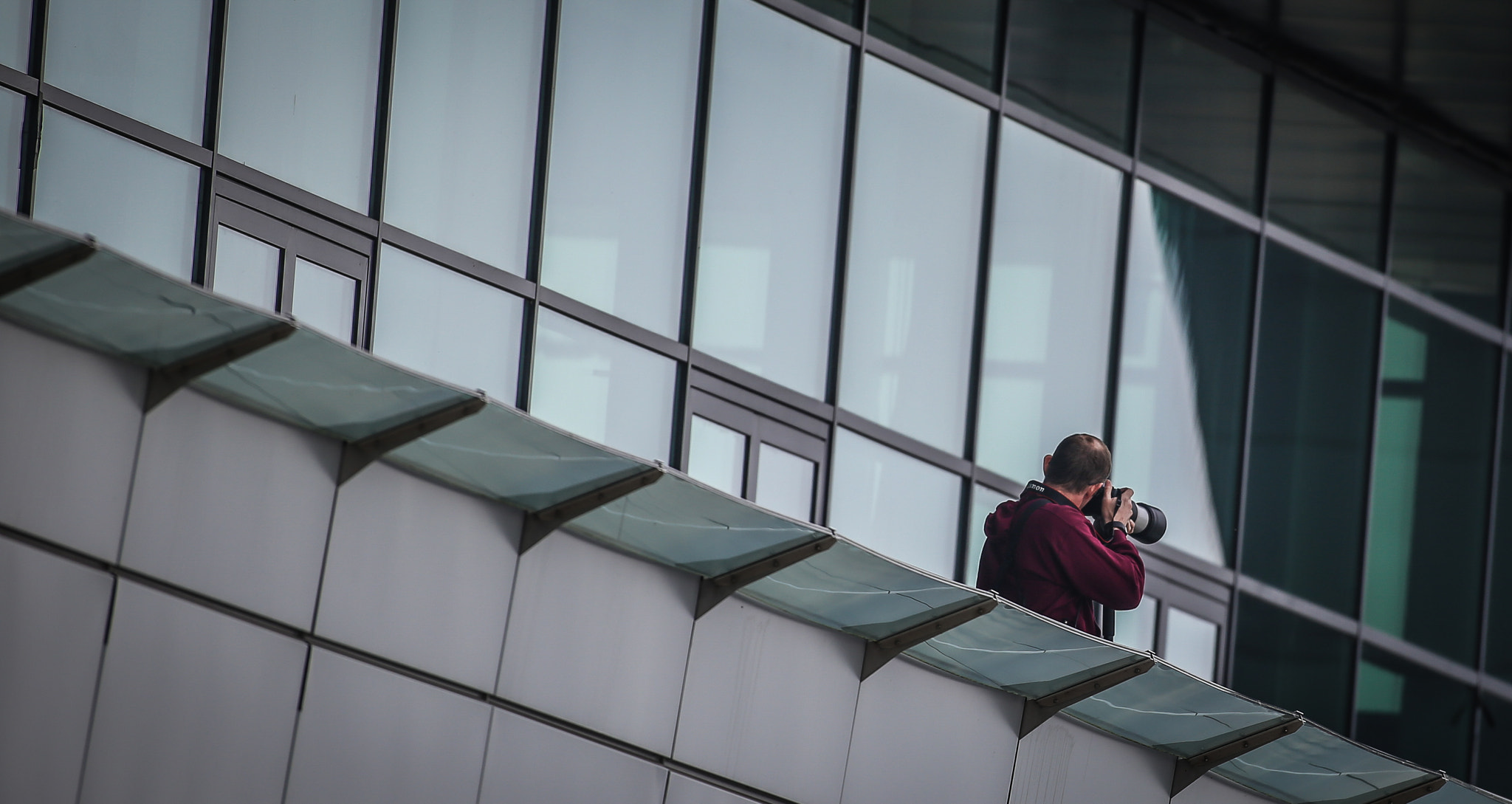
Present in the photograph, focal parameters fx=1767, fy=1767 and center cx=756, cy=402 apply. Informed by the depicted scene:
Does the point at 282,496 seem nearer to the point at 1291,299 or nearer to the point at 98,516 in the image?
the point at 98,516

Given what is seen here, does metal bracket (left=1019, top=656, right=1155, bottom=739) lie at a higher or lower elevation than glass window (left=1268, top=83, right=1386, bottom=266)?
lower

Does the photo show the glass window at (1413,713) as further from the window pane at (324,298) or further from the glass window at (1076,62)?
the window pane at (324,298)

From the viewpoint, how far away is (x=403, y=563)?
23.4ft

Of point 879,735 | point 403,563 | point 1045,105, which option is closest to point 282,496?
point 403,563

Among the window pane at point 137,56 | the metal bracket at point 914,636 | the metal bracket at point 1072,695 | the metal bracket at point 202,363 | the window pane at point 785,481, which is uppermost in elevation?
the window pane at point 137,56

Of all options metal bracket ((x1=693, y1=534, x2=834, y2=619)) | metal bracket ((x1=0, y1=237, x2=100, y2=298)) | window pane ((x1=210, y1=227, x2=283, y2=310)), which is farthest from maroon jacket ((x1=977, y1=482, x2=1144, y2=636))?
metal bracket ((x1=0, y1=237, x2=100, y2=298))

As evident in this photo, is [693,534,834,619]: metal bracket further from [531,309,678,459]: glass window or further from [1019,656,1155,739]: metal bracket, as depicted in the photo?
[531,309,678,459]: glass window

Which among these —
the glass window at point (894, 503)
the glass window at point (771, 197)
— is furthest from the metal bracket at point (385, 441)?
the glass window at point (894, 503)

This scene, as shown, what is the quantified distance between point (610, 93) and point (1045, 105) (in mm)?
4099

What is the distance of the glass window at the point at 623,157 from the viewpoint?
10.9m

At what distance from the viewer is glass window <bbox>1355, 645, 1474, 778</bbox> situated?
15.7 meters

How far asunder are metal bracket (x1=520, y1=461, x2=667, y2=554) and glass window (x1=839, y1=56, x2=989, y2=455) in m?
4.86

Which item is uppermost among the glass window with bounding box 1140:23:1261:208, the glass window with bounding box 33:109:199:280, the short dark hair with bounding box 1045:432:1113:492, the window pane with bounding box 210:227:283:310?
the glass window with bounding box 1140:23:1261:208

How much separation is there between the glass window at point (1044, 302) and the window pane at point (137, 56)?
621cm
